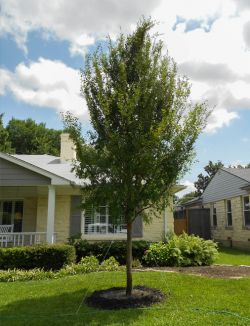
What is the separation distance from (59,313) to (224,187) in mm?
18261

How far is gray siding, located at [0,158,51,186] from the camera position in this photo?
510 inches

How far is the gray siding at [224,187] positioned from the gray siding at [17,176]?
1152 cm

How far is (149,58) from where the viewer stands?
7477 millimetres

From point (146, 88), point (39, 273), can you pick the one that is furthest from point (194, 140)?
point (39, 273)

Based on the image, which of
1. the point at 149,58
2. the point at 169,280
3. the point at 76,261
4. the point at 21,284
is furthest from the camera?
the point at 76,261

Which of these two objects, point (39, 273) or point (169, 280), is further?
point (39, 273)

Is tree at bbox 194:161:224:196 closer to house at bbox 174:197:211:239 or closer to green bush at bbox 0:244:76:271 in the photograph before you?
house at bbox 174:197:211:239

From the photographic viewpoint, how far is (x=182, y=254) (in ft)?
37.2

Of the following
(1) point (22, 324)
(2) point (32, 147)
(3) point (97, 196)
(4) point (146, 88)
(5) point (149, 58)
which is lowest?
(1) point (22, 324)

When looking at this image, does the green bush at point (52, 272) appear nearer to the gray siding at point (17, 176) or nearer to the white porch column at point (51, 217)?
the white porch column at point (51, 217)

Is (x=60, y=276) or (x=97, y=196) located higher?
(x=97, y=196)

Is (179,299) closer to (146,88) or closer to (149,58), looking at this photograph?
(146,88)

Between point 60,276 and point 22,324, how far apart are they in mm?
4245

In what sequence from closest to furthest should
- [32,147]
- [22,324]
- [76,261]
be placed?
[22,324] < [76,261] < [32,147]
